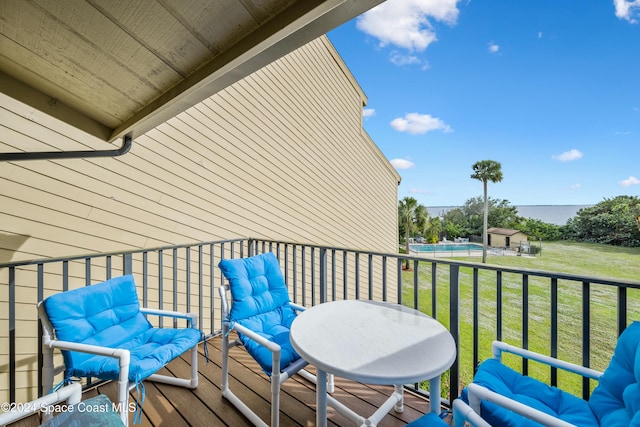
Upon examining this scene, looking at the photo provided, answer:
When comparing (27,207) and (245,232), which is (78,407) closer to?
(27,207)

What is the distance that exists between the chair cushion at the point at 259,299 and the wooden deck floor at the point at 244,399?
52cm

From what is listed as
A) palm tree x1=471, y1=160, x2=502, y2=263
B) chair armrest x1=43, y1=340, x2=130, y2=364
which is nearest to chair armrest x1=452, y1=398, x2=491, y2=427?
chair armrest x1=43, y1=340, x2=130, y2=364

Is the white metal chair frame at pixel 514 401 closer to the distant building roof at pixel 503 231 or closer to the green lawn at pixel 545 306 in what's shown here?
the green lawn at pixel 545 306

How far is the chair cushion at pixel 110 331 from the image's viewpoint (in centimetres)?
167

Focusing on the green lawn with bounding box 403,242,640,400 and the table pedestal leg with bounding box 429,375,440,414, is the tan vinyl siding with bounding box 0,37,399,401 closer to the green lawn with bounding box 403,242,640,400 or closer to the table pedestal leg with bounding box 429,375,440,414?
the table pedestal leg with bounding box 429,375,440,414

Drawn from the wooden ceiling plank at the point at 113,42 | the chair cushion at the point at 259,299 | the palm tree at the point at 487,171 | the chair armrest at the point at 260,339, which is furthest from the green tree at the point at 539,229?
the wooden ceiling plank at the point at 113,42

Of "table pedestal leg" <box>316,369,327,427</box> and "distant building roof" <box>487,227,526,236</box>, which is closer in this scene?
"table pedestal leg" <box>316,369,327,427</box>

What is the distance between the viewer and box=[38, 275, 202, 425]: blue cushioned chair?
1.63 m

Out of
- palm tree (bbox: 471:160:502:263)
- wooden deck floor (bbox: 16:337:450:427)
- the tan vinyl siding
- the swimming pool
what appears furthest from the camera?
the swimming pool

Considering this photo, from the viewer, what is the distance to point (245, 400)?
2146 mm

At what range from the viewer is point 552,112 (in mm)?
29500

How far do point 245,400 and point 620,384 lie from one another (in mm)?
2184

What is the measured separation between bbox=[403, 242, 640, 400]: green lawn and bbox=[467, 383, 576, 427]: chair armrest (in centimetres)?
1167

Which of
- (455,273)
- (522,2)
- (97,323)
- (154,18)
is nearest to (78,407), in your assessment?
(97,323)
